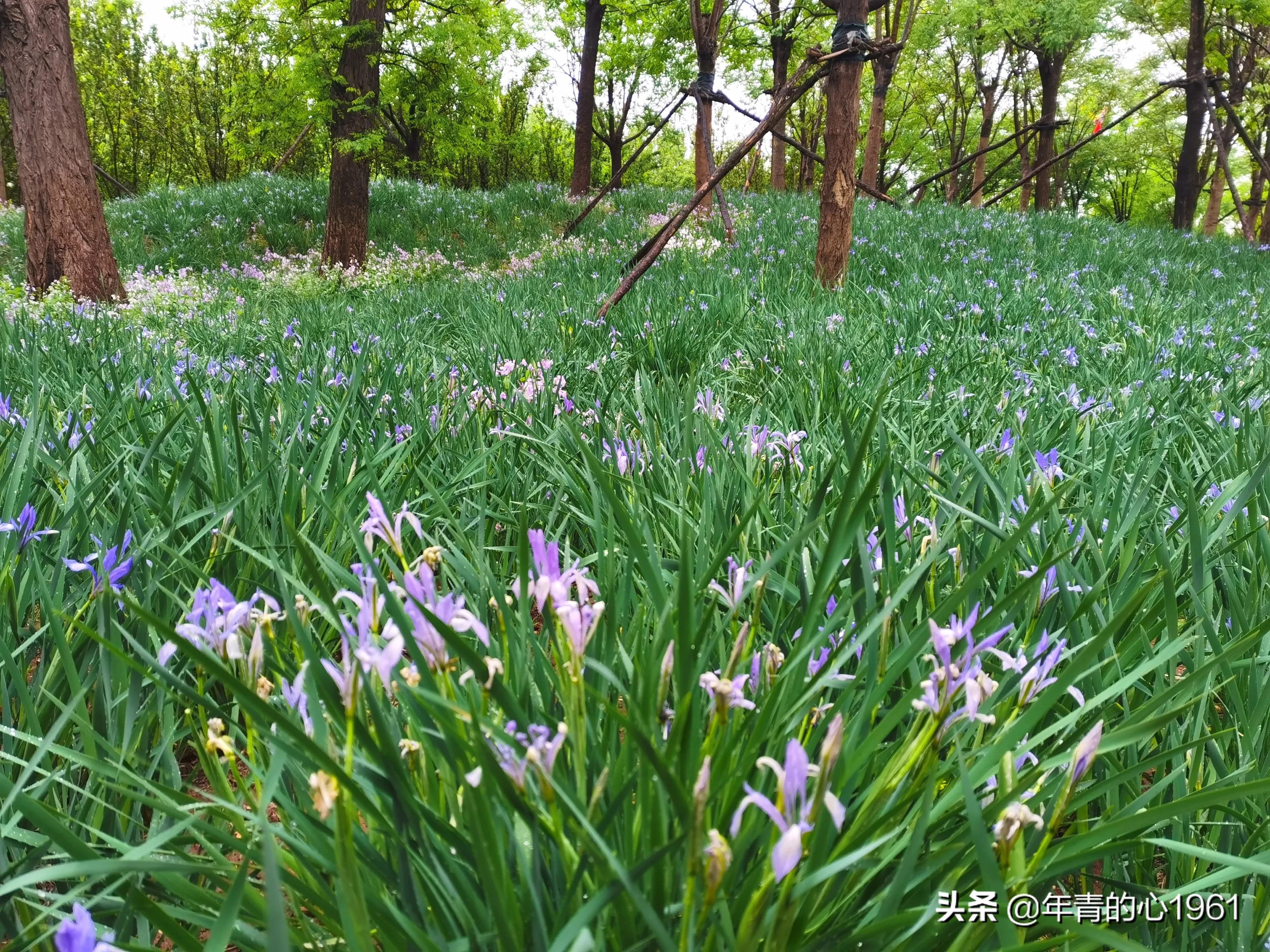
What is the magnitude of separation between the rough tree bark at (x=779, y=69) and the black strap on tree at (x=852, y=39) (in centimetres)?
584

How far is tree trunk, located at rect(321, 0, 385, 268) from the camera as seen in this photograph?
914cm

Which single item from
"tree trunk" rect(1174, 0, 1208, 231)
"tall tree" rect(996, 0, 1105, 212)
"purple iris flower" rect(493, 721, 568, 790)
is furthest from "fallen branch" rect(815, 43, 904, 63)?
"tall tree" rect(996, 0, 1105, 212)

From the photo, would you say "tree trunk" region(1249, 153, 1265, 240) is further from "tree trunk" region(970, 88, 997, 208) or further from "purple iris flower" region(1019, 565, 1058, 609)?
"purple iris flower" region(1019, 565, 1058, 609)

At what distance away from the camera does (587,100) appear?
13492mm

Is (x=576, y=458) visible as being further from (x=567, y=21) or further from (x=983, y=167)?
(x=983, y=167)

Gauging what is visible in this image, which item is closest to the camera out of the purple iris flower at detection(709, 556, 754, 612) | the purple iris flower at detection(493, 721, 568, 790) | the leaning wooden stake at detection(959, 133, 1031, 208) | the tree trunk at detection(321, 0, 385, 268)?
the purple iris flower at detection(493, 721, 568, 790)

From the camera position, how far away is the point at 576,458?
6.07ft

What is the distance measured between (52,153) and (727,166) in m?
5.83

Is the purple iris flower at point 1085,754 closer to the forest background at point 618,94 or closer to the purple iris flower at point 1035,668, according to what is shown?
the purple iris flower at point 1035,668

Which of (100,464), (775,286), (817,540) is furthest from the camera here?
(775,286)

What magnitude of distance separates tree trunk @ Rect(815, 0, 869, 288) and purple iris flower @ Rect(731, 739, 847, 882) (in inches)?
198

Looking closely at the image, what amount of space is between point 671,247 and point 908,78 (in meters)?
28.9

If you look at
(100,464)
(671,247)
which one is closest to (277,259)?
(671,247)

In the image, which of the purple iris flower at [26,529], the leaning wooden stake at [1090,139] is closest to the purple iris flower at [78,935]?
the purple iris flower at [26,529]
